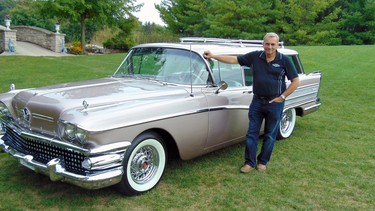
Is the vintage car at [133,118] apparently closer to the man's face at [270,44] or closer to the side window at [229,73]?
the side window at [229,73]

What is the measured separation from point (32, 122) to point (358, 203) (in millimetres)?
3607

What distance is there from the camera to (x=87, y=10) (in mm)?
24266

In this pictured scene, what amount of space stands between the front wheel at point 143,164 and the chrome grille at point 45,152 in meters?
0.46

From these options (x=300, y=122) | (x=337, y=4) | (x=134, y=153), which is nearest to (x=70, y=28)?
(x=337, y=4)

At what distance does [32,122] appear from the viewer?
3.85 metres

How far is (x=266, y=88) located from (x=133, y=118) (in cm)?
173

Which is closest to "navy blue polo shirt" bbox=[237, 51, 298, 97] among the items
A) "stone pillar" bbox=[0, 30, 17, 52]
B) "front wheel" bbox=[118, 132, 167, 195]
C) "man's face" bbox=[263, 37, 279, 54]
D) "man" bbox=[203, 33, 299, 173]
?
"man" bbox=[203, 33, 299, 173]

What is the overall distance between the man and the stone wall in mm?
20998

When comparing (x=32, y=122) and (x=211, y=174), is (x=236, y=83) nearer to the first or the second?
(x=211, y=174)

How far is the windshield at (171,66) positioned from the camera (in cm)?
467

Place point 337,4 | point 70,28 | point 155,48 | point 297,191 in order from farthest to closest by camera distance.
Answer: point 70,28 → point 337,4 → point 155,48 → point 297,191

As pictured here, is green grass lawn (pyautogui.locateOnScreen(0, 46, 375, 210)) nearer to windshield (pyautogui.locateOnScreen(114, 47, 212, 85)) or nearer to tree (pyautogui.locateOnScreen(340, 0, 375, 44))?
windshield (pyautogui.locateOnScreen(114, 47, 212, 85))

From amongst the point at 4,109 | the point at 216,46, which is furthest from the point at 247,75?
the point at 4,109

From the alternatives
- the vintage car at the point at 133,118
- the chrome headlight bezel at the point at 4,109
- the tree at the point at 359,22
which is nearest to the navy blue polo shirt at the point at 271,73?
the vintage car at the point at 133,118
